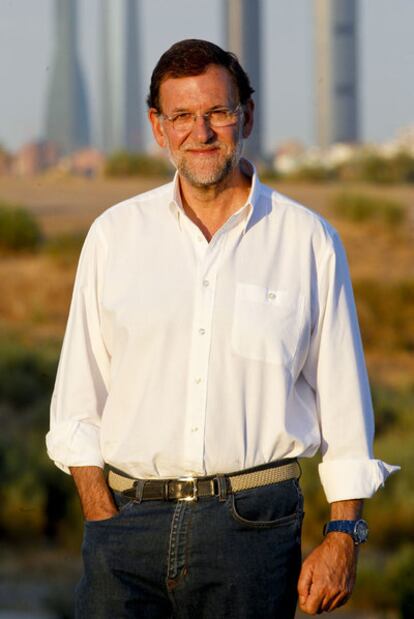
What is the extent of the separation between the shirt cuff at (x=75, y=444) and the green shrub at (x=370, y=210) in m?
33.0

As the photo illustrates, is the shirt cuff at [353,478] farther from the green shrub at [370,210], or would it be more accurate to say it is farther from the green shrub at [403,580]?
the green shrub at [370,210]

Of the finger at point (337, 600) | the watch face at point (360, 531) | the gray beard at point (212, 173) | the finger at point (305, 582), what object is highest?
the gray beard at point (212, 173)

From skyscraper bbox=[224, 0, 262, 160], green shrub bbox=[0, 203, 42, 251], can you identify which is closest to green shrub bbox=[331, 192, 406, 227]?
skyscraper bbox=[224, 0, 262, 160]

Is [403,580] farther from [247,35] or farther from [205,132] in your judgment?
[247,35]

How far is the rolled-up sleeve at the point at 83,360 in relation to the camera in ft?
10.9

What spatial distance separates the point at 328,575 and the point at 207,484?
1.03 feet

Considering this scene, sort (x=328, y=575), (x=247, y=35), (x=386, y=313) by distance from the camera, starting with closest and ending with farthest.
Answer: (x=328, y=575), (x=386, y=313), (x=247, y=35)

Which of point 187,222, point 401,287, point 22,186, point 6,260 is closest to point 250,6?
point 22,186

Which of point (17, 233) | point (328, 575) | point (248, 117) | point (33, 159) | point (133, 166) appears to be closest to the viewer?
point (328, 575)

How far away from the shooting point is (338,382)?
3.28 m

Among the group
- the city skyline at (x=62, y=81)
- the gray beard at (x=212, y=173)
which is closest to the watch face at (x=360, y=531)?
the gray beard at (x=212, y=173)

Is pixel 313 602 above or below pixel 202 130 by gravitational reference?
below

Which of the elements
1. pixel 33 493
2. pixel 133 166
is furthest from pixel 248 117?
pixel 133 166

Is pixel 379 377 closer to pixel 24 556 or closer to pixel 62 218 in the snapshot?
pixel 24 556
